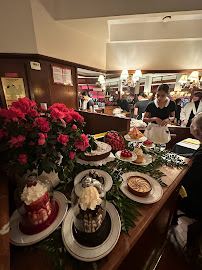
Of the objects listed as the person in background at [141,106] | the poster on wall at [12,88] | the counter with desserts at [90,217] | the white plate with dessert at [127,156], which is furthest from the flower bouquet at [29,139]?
the person in background at [141,106]

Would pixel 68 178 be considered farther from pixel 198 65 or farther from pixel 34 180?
pixel 198 65

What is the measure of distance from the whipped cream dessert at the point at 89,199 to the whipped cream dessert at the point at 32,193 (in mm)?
175

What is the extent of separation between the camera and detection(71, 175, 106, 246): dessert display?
476 mm

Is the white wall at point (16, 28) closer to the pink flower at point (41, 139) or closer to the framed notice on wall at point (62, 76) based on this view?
the framed notice on wall at point (62, 76)

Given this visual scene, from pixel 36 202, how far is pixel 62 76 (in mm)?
2674

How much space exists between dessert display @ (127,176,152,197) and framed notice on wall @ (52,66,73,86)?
2523 mm

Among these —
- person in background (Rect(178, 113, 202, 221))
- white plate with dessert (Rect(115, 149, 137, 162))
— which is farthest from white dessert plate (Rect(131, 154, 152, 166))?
person in background (Rect(178, 113, 202, 221))

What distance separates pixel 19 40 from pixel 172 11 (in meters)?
2.47

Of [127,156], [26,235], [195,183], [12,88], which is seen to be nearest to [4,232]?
[26,235]

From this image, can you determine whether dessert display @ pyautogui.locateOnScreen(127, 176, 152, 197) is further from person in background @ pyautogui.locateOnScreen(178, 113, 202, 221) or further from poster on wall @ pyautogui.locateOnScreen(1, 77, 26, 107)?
poster on wall @ pyautogui.locateOnScreen(1, 77, 26, 107)

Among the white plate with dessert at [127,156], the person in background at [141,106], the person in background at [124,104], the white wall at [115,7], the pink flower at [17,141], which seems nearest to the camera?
the pink flower at [17,141]

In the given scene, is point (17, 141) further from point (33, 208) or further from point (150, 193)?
point (150, 193)

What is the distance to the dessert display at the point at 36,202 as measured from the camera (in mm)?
487

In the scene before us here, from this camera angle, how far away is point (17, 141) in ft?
1.56
